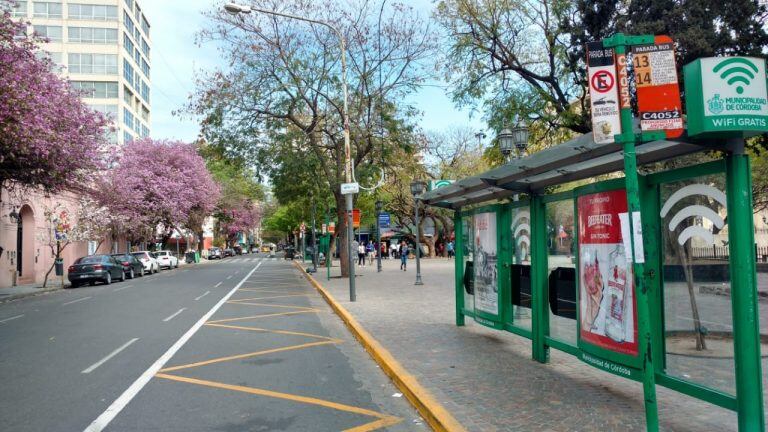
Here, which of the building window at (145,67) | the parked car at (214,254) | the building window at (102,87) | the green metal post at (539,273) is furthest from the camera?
the parked car at (214,254)

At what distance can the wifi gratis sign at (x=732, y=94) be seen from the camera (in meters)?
3.83

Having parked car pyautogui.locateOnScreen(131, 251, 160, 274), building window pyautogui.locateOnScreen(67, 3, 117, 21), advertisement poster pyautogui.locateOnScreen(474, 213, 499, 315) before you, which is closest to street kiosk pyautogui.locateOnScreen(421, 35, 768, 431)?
advertisement poster pyautogui.locateOnScreen(474, 213, 499, 315)

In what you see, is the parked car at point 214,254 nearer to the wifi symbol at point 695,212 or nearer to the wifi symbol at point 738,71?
the wifi symbol at point 695,212

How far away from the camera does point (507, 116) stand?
17.3 m

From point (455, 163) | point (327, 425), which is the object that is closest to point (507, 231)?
point (327, 425)

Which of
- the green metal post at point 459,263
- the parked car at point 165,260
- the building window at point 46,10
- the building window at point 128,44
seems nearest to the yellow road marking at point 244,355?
the green metal post at point 459,263

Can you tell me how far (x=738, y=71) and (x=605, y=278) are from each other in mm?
2283

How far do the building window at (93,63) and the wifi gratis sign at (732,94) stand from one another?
6057 cm

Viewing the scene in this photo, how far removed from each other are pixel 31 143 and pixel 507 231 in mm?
13668

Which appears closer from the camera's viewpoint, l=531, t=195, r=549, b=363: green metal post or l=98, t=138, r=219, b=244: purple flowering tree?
l=531, t=195, r=549, b=363: green metal post

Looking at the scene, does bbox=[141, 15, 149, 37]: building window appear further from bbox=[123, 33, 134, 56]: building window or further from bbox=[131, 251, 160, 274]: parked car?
bbox=[131, 251, 160, 274]: parked car

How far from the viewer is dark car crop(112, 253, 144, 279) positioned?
30812 mm

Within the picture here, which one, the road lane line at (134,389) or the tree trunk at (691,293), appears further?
the road lane line at (134,389)

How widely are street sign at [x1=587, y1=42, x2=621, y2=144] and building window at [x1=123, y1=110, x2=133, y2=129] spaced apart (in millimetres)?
60361
